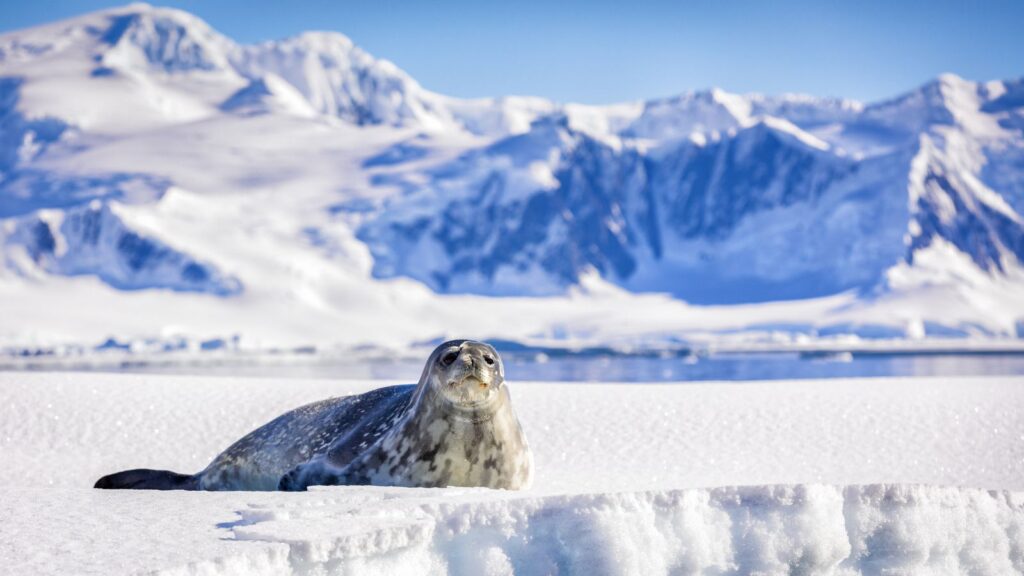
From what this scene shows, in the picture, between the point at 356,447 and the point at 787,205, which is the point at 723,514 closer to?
the point at 356,447

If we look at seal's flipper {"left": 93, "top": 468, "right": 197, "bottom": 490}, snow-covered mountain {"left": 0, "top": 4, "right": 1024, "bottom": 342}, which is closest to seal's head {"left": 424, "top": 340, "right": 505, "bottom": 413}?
seal's flipper {"left": 93, "top": 468, "right": 197, "bottom": 490}

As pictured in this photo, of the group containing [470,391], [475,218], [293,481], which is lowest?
[293,481]

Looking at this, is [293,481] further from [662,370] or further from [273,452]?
[662,370]

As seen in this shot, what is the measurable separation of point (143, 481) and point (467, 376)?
6.43 feet

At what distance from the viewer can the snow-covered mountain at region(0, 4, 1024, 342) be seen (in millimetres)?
122500

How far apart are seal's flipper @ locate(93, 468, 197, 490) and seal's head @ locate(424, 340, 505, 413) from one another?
1650 mm

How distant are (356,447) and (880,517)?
7.71 ft

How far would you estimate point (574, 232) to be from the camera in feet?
596

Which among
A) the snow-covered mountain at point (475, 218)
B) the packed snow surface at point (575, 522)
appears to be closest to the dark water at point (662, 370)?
the packed snow surface at point (575, 522)

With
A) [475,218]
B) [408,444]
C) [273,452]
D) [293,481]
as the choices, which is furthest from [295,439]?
[475,218]

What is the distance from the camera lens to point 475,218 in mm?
161625

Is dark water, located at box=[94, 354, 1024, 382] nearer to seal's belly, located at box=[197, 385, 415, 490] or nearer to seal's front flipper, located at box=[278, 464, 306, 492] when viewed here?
seal's belly, located at box=[197, 385, 415, 490]

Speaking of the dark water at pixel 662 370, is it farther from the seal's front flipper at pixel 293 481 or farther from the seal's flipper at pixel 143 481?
the seal's front flipper at pixel 293 481

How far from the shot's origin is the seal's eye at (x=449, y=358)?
15.2 feet
